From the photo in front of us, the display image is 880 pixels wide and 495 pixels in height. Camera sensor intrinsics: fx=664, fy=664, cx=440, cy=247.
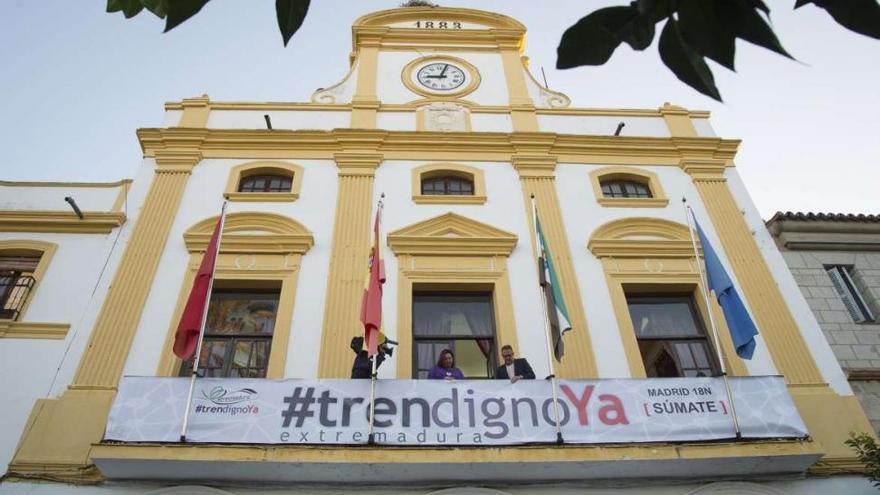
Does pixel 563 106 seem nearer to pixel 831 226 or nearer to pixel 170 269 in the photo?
pixel 831 226

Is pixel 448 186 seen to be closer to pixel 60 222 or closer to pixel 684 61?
pixel 60 222

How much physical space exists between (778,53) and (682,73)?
233mm

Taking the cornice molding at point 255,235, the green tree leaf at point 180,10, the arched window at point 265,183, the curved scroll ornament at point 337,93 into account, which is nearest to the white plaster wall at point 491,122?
the curved scroll ornament at point 337,93

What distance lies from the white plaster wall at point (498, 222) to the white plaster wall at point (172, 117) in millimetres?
4285

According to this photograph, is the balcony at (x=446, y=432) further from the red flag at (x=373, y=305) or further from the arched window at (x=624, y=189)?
the arched window at (x=624, y=189)

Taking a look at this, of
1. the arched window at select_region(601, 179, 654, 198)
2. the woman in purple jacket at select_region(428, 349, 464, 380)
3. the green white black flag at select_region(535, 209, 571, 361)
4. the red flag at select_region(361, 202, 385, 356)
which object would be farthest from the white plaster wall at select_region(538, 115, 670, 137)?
the woman in purple jacket at select_region(428, 349, 464, 380)

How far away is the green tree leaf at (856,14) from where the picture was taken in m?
1.60

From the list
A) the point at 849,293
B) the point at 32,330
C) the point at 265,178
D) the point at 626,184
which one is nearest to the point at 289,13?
the point at 32,330

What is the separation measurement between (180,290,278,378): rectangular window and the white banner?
1.36m

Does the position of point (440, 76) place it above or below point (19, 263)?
above

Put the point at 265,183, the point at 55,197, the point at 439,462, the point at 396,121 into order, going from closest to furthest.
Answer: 1. the point at 439,462
2. the point at 55,197
3. the point at 265,183
4. the point at 396,121

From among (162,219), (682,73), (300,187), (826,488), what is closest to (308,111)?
(300,187)

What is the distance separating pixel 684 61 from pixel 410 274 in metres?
8.81

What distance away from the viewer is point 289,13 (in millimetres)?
1769
